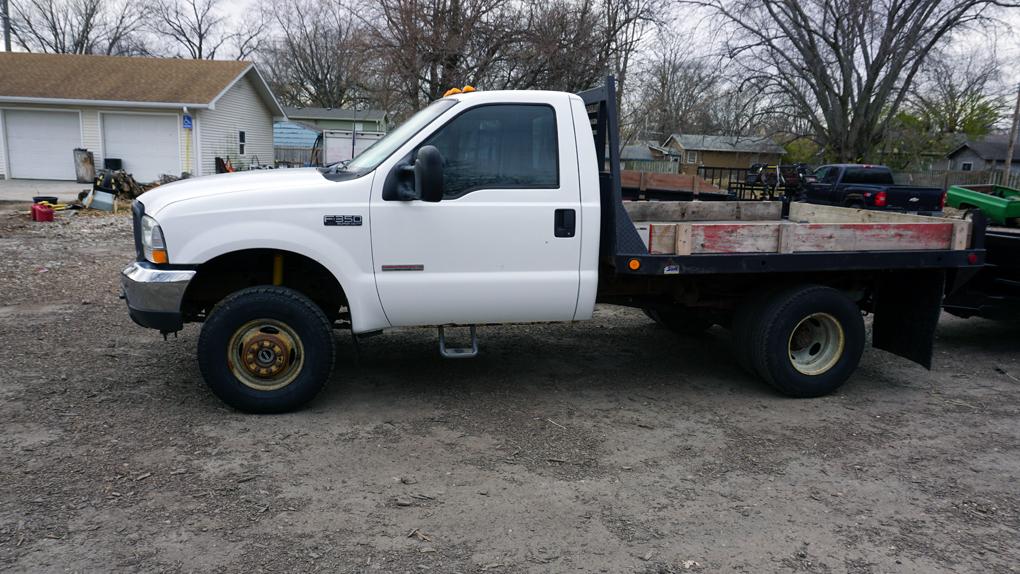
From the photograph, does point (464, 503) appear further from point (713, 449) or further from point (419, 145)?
→ point (419, 145)

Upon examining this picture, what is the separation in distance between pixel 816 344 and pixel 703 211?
6.00 ft

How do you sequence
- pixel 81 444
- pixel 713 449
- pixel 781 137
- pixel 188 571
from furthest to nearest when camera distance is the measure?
pixel 781 137, pixel 713 449, pixel 81 444, pixel 188 571

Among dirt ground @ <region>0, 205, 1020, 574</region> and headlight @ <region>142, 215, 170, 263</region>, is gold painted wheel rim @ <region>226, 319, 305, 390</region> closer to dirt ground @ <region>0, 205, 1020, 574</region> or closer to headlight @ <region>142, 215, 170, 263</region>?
dirt ground @ <region>0, 205, 1020, 574</region>

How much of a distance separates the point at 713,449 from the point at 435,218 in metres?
2.34

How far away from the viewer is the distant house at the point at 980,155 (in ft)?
206

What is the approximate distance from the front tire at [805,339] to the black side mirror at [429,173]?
2.72 m

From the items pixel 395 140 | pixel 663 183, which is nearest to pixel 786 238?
pixel 395 140

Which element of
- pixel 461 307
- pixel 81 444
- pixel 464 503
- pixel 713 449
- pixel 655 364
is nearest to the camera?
pixel 464 503

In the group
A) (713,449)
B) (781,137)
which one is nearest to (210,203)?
(713,449)

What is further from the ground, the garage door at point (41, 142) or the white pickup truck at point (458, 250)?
the garage door at point (41, 142)

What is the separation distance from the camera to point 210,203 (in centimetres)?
470

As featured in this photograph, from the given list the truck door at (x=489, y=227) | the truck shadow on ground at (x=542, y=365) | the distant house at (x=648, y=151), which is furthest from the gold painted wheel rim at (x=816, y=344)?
the distant house at (x=648, y=151)

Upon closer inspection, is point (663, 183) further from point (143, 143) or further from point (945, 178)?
point (945, 178)

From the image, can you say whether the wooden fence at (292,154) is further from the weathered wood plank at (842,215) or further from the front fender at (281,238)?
the front fender at (281,238)
